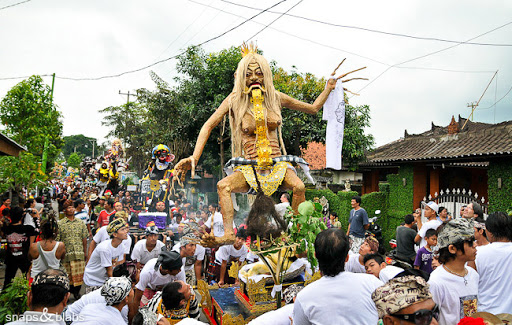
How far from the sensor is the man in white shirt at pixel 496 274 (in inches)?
114

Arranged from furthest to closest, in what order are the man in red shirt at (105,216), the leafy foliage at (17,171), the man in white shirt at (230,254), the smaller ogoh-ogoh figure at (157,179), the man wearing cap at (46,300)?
the leafy foliage at (17,171)
the smaller ogoh-ogoh figure at (157,179)
the man in red shirt at (105,216)
the man in white shirt at (230,254)
the man wearing cap at (46,300)

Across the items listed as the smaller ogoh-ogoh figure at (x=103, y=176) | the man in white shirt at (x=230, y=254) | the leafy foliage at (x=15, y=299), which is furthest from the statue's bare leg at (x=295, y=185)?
the smaller ogoh-ogoh figure at (x=103, y=176)

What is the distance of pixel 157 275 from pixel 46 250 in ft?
6.23

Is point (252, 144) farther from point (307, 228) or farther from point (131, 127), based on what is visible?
point (131, 127)

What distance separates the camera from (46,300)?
2.32 metres

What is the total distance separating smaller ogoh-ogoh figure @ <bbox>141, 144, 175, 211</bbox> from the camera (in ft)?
30.2

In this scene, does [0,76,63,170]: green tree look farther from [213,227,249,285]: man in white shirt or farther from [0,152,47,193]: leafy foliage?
[213,227,249,285]: man in white shirt

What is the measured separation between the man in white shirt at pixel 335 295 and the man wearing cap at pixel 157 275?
214 cm

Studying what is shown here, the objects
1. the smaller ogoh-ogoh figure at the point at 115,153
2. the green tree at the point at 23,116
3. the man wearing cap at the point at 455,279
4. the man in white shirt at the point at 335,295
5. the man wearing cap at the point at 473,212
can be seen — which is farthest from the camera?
the green tree at the point at 23,116

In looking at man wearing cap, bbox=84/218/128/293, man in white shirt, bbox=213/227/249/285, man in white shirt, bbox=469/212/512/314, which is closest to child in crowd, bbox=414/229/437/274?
man in white shirt, bbox=469/212/512/314

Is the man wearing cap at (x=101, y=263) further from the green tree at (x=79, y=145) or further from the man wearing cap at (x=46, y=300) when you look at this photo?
the green tree at (x=79, y=145)

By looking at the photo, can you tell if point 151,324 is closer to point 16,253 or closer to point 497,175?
point 16,253

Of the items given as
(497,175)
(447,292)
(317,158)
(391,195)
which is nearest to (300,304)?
(447,292)

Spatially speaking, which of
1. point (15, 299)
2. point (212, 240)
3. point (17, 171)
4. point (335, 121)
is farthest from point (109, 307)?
point (17, 171)
